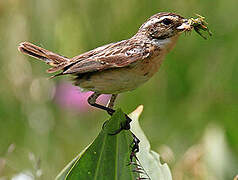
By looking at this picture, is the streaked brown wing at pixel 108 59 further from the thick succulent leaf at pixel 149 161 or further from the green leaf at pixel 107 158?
the green leaf at pixel 107 158

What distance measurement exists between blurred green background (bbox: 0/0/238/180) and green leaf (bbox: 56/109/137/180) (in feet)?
9.48

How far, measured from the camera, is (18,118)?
6227 mm

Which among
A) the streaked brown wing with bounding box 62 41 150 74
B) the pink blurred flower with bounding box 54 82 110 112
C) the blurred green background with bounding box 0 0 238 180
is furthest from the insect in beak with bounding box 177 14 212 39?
the pink blurred flower with bounding box 54 82 110 112

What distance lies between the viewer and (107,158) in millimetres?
2721

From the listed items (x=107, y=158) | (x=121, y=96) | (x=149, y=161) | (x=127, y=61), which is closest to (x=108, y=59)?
(x=127, y=61)

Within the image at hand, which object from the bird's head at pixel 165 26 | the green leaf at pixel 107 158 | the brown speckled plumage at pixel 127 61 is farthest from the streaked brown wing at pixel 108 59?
the green leaf at pixel 107 158

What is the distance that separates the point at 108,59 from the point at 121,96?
2.74 m

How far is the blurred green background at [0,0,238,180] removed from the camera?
19.2 ft

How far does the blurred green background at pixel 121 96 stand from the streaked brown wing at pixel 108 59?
2296 mm

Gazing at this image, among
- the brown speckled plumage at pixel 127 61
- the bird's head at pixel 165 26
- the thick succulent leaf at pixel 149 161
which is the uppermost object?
the bird's head at pixel 165 26

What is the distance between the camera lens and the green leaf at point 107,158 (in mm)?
2691

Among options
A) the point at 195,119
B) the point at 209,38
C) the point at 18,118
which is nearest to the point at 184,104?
the point at 195,119

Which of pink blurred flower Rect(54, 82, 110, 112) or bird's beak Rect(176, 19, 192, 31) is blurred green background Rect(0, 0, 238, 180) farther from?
bird's beak Rect(176, 19, 192, 31)

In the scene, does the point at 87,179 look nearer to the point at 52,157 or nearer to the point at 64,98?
the point at 52,157
